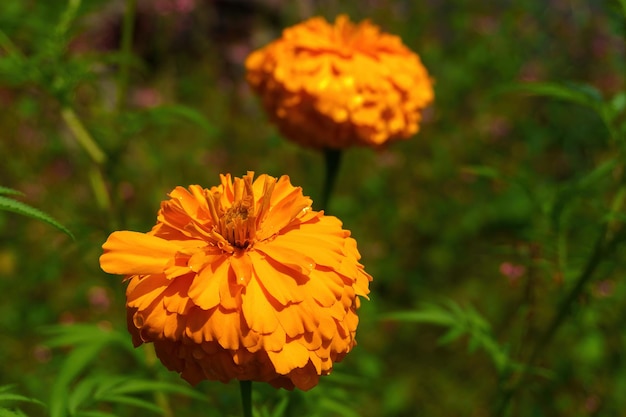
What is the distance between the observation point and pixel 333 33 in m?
1.73

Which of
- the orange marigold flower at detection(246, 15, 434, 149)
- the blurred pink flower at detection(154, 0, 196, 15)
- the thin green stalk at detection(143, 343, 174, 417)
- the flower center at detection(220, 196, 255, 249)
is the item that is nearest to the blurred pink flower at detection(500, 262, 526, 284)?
the orange marigold flower at detection(246, 15, 434, 149)

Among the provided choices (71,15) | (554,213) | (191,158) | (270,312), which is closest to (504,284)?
(554,213)

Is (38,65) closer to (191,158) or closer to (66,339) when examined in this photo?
(66,339)

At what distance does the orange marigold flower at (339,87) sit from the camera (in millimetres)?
1535

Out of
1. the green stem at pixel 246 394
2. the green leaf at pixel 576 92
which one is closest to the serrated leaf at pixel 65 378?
the green stem at pixel 246 394

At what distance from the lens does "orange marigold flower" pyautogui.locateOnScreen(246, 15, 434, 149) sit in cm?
154

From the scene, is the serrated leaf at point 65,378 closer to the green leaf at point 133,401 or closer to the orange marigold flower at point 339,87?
the green leaf at point 133,401

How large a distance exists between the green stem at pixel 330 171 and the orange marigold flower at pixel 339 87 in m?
0.07

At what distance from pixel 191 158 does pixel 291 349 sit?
→ 3060mm

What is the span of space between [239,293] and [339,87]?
2.78 feet

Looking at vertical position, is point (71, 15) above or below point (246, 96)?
above

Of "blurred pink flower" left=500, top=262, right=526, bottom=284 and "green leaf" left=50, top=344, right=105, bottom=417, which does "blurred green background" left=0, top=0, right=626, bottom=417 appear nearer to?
"blurred pink flower" left=500, top=262, right=526, bottom=284

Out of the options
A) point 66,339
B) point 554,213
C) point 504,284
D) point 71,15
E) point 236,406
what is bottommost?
point 504,284

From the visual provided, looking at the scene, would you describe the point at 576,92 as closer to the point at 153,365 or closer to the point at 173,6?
the point at 153,365
